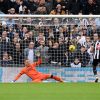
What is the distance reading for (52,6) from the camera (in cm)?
1574

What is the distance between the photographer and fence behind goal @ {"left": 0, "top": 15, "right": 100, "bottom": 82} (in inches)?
486

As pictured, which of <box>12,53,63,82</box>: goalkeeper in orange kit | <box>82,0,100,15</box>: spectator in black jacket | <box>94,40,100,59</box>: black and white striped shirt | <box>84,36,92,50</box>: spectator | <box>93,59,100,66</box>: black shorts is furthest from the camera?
<box>82,0,100,15</box>: spectator in black jacket

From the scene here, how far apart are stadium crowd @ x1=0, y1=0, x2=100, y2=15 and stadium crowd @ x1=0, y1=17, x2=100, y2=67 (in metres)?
2.79

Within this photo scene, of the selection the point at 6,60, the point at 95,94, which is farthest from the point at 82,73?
the point at 95,94

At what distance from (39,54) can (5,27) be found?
1.20 m

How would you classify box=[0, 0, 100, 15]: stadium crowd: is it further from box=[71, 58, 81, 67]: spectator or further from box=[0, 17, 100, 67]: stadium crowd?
box=[71, 58, 81, 67]: spectator

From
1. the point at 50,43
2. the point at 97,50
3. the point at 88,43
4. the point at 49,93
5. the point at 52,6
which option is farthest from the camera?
the point at 52,6

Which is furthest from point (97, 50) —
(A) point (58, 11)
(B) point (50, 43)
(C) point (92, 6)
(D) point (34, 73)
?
(C) point (92, 6)

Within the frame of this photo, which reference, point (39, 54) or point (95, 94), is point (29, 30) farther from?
point (95, 94)

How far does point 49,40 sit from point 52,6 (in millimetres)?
3657

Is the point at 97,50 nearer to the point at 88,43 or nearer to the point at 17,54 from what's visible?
the point at 88,43

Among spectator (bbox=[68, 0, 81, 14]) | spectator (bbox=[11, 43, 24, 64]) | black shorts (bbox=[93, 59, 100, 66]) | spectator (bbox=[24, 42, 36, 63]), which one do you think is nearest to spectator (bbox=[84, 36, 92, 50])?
black shorts (bbox=[93, 59, 100, 66])

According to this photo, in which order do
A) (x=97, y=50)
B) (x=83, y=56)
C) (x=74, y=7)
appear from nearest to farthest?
(x=83, y=56), (x=97, y=50), (x=74, y=7)

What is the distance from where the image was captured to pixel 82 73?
12.3m
